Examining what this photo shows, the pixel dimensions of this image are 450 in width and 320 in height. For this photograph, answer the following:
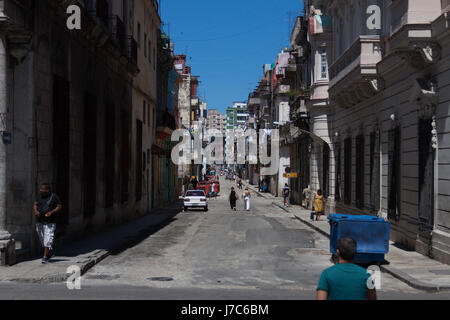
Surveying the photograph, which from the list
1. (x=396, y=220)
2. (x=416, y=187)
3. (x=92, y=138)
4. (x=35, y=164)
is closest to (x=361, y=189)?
(x=396, y=220)

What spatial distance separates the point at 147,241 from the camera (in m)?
20.9

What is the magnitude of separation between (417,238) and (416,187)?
143 centimetres

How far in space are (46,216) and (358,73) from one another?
42.7 ft

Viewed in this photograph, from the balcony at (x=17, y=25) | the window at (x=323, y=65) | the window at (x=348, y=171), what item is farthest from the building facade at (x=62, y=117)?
the window at (x=323, y=65)

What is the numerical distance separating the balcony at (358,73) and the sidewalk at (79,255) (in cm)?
958

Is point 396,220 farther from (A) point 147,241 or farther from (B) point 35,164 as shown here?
(B) point 35,164

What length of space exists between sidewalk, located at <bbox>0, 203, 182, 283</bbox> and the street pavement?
3 centimetres

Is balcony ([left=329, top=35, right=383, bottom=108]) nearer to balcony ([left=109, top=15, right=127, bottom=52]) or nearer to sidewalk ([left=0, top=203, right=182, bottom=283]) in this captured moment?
balcony ([left=109, top=15, right=127, bottom=52])

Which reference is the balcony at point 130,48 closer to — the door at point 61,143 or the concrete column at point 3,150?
the door at point 61,143

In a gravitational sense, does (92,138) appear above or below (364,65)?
below

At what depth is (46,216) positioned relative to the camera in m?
13.6

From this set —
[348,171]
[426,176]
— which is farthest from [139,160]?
[426,176]

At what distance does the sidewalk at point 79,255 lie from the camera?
40.2 feet

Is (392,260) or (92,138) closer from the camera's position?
(392,260)
